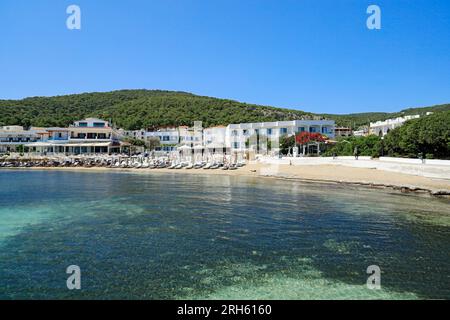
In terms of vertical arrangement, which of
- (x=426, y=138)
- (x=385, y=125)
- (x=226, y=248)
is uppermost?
(x=385, y=125)

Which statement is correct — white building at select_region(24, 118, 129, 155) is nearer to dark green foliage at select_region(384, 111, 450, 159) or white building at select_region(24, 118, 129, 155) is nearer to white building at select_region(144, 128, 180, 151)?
white building at select_region(144, 128, 180, 151)

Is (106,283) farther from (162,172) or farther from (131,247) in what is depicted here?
(162,172)

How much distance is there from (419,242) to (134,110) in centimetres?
10137

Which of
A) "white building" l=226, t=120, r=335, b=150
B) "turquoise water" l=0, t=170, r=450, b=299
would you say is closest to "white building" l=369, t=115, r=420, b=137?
"white building" l=226, t=120, r=335, b=150

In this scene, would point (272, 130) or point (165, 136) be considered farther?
point (165, 136)

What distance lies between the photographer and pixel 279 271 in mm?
A: 10461

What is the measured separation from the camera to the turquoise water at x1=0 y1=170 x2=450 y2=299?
9312 millimetres

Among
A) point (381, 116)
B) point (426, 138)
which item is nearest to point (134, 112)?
point (426, 138)

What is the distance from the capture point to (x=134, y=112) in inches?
4154

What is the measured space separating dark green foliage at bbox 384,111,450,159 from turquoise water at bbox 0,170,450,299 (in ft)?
55.6

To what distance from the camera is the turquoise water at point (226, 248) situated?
931 cm

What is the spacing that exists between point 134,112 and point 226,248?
9817cm

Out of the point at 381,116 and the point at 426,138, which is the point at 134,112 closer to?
the point at 426,138
